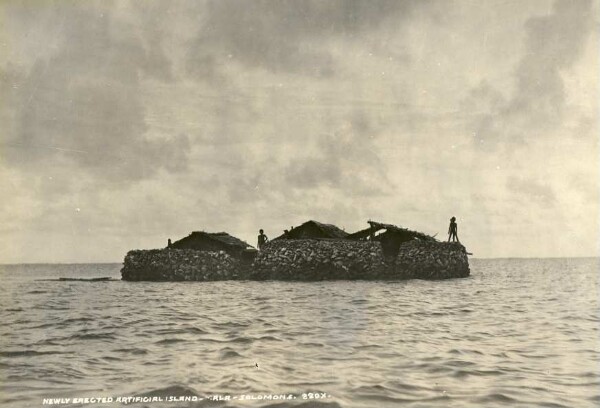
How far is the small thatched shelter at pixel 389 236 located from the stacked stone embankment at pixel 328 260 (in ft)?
4.13

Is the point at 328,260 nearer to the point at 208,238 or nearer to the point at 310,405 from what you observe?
the point at 208,238

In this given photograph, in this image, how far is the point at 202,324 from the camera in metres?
12.6

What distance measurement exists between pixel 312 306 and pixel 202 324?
15.4 feet

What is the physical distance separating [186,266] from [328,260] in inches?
414

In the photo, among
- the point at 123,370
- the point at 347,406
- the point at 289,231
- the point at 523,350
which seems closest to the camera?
the point at 347,406

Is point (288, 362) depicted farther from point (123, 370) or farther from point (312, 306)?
point (312, 306)

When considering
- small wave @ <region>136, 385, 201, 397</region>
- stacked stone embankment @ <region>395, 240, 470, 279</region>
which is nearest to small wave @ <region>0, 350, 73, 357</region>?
small wave @ <region>136, 385, 201, 397</region>

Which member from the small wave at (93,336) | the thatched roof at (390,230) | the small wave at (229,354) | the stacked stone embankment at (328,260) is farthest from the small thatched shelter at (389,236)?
the small wave at (229,354)

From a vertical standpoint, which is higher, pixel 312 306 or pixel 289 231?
pixel 289 231

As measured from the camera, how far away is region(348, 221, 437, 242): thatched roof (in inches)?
1361

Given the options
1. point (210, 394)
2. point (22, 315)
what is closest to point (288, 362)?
point (210, 394)

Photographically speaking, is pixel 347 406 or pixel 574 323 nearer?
pixel 347 406

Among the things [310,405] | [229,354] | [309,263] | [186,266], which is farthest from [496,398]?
[186,266]

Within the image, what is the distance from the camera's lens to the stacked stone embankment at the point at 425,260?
1359 inches
